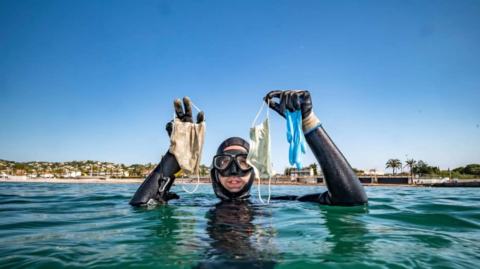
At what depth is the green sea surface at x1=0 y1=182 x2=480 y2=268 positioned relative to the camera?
2.10 m

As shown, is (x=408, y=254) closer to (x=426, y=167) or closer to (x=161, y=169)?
(x=161, y=169)

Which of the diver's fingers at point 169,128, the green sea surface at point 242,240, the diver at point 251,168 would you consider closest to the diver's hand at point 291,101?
the diver at point 251,168

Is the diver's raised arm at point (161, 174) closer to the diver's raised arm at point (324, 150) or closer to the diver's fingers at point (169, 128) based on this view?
the diver's fingers at point (169, 128)

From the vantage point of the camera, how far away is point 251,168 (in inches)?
170

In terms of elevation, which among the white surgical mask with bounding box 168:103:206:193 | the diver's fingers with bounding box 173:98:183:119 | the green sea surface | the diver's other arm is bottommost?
the green sea surface

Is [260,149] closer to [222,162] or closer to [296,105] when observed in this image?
[296,105]

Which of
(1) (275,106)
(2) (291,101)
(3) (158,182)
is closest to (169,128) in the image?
(3) (158,182)

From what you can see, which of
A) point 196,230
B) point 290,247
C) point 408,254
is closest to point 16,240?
point 196,230

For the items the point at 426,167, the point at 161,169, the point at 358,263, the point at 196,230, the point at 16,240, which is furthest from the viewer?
the point at 426,167

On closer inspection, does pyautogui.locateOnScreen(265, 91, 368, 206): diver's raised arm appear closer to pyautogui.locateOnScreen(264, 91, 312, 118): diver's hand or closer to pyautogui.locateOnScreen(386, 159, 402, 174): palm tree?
pyautogui.locateOnScreen(264, 91, 312, 118): diver's hand

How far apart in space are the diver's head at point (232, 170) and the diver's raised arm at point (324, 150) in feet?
→ 3.59

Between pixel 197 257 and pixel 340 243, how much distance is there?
135 cm

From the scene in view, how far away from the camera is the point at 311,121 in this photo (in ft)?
11.6

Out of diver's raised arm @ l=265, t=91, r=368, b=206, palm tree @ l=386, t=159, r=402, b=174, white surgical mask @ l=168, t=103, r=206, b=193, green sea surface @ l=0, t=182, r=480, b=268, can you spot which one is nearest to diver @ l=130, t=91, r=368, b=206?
diver's raised arm @ l=265, t=91, r=368, b=206
